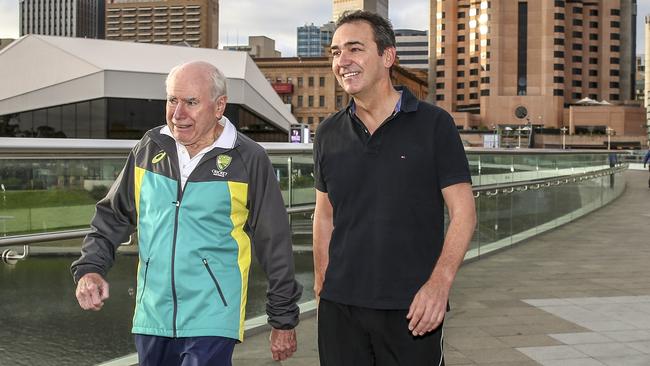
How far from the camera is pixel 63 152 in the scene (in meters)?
4.04

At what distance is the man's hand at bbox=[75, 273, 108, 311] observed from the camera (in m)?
2.50

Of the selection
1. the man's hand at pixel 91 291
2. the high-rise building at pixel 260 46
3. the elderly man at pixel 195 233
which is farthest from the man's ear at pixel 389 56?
the high-rise building at pixel 260 46

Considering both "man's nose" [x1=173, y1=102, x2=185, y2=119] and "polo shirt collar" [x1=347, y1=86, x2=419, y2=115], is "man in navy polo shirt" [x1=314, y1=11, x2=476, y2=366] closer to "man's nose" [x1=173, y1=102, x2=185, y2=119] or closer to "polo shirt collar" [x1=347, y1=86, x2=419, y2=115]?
"polo shirt collar" [x1=347, y1=86, x2=419, y2=115]

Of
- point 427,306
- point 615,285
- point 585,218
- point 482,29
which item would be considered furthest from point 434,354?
point 482,29

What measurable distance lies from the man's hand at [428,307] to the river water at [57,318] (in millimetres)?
2198

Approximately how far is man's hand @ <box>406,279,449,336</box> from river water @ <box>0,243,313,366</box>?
2198 millimetres

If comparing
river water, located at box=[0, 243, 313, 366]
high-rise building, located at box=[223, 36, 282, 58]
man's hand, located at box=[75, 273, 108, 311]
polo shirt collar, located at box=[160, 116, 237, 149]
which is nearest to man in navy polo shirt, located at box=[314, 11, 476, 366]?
polo shirt collar, located at box=[160, 116, 237, 149]

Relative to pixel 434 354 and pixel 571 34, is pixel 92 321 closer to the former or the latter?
pixel 434 354

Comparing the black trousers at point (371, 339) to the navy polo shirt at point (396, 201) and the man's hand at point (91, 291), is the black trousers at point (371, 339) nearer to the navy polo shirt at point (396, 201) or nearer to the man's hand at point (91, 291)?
the navy polo shirt at point (396, 201)

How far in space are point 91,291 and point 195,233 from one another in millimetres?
386

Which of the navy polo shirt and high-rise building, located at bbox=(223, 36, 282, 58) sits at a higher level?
high-rise building, located at bbox=(223, 36, 282, 58)

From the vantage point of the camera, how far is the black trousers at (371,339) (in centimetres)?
253

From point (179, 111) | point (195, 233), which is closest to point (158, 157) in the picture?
point (179, 111)

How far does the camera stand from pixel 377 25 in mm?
2670
